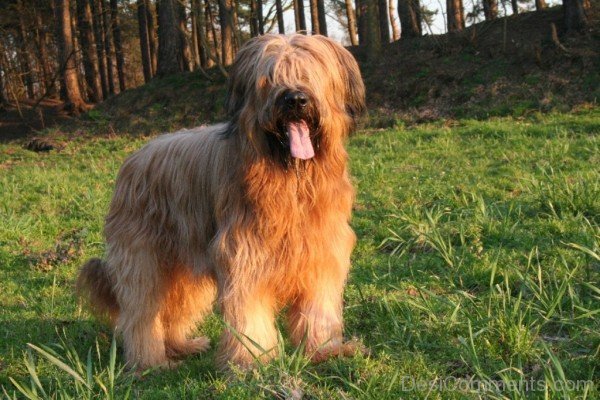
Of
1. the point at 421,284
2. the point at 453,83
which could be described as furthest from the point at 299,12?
the point at 421,284

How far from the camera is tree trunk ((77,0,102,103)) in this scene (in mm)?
27203

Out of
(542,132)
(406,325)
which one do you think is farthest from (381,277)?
(542,132)

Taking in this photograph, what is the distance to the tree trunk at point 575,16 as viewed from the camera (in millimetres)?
14805

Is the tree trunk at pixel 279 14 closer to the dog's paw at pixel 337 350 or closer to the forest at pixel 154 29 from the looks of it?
the forest at pixel 154 29

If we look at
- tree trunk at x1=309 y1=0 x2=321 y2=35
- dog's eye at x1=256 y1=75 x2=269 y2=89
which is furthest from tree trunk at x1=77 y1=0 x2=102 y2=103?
dog's eye at x1=256 y1=75 x2=269 y2=89

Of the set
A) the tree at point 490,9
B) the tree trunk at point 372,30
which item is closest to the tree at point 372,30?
the tree trunk at point 372,30

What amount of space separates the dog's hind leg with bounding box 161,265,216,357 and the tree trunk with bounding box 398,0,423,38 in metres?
16.0

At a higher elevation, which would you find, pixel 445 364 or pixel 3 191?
pixel 3 191

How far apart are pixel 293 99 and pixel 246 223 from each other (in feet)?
2.40

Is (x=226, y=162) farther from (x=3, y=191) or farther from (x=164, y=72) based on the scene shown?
(x=164, y=72)

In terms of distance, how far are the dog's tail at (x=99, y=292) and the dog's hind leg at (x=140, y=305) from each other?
10.8 inches

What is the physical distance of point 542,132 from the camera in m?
9.52

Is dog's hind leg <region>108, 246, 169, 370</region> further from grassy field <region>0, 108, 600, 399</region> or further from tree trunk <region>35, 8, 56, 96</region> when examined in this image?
tree trunk <region>35, 8, 56, 96</region>

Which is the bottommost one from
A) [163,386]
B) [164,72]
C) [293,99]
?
[163,386]
